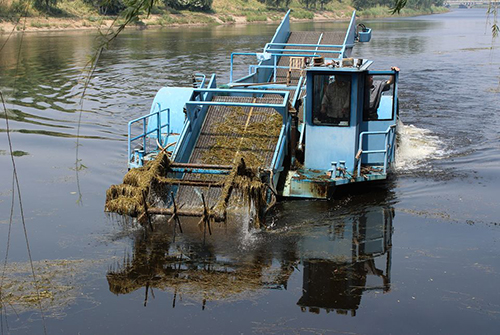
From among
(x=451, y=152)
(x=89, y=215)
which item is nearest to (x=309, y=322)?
(x=89, y=215)

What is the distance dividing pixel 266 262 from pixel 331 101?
412cm

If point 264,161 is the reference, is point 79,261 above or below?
below

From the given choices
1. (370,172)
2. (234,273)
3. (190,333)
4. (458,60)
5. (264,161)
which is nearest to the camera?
(190,333)

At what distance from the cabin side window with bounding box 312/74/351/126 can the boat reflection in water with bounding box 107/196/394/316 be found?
2.01 m

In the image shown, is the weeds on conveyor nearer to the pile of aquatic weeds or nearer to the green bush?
the pile of aquatic weeds

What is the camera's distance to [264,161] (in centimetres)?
1194

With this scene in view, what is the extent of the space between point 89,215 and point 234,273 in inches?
153

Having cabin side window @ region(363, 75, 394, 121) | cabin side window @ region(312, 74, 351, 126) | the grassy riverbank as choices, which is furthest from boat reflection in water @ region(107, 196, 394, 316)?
the grassy riverbank

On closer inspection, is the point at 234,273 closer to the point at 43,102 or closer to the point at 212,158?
the point at 212,158

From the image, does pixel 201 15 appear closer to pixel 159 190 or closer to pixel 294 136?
pixel 294 136

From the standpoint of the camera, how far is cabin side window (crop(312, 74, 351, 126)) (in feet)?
41.4

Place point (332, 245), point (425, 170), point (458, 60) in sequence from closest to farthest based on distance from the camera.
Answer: point (332, 245), point (425, 170), point (458, 60)

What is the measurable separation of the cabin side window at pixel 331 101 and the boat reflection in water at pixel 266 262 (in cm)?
201

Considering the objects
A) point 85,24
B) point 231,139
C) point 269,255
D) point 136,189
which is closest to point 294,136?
point 231,139
